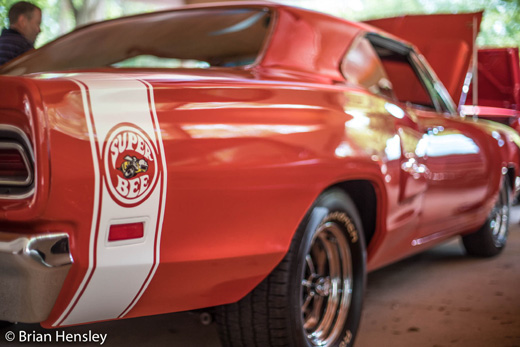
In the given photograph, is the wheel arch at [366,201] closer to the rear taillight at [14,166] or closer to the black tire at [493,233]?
the rear taillight at [14,166]

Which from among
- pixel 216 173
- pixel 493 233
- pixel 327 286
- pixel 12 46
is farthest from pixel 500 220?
pixel 12 46

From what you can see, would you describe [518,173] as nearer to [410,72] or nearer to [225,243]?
[410,72]

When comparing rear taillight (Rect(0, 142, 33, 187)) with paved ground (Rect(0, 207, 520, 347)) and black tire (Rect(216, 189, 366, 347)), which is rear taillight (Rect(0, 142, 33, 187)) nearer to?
black tire (Rect(216, 189, 366, 347))

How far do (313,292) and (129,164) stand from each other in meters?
1.09

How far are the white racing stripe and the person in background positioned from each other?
2.92m

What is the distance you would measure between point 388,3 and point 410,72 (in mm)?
18264

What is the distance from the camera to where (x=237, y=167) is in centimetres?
186

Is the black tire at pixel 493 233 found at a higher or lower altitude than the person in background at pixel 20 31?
lower

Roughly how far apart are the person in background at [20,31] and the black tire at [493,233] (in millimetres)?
3247

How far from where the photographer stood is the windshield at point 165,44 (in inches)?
98.0

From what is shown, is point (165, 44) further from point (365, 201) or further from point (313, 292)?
point (313, 292)

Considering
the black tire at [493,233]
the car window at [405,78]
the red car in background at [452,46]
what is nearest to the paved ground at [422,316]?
the black tire at [493,233]

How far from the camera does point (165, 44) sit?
2652mm

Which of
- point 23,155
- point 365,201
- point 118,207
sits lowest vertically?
point 365,201
